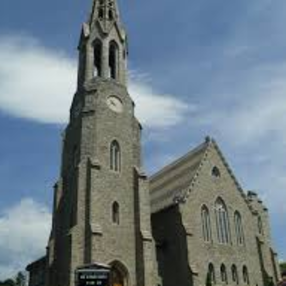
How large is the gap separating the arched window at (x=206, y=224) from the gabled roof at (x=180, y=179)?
2470mm

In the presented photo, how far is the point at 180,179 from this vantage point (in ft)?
145

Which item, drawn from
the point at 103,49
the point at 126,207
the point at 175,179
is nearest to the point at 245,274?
the point at 175,179

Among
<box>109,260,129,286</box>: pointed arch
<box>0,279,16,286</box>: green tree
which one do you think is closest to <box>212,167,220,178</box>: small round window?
<box>109,260,129,286</box>: pointed arch

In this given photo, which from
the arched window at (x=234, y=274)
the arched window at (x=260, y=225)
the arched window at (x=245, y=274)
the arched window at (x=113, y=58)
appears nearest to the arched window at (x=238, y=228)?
the arched window at (x=245, y=274)

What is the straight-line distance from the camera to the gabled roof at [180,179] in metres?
41.1

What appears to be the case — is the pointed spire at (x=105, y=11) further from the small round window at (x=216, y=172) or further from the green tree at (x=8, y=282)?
the green tree at (x=8, y=282)

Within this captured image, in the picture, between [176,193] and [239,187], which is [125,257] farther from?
[239,187]

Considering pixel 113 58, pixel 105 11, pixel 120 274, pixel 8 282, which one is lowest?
pixel 120 274

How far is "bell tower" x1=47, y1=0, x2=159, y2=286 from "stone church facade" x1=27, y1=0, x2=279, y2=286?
8 centimetres

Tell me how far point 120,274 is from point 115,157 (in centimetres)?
948

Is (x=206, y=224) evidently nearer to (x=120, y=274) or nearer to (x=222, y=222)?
(x=222, y=222)

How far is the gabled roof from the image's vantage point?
41.1 metres

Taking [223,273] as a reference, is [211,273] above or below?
below

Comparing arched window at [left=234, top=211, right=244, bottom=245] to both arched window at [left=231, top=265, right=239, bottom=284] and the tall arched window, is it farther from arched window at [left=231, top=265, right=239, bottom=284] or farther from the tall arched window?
the tall arched window
